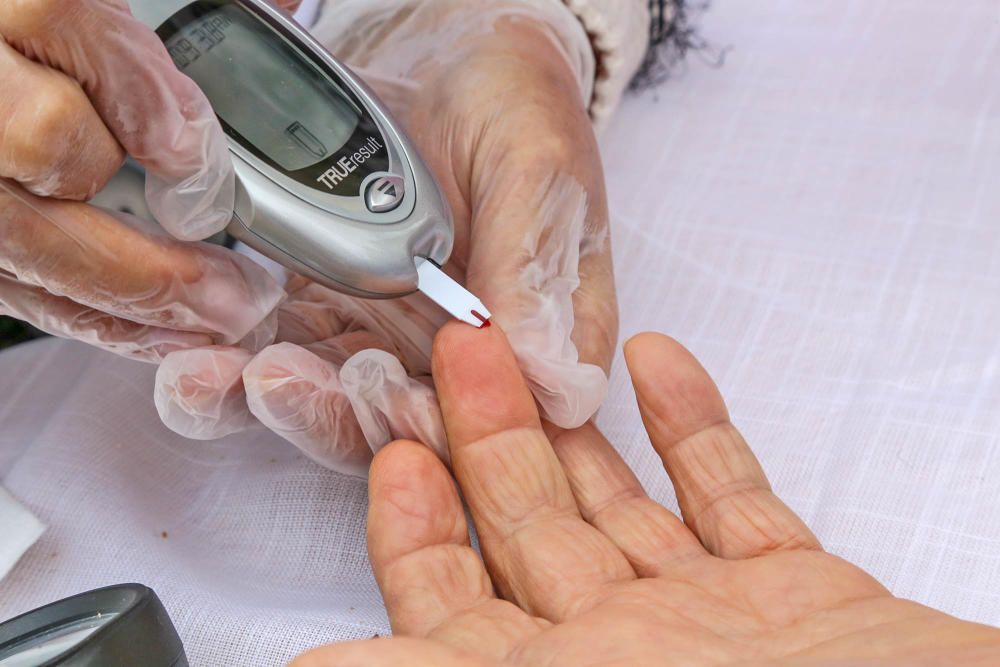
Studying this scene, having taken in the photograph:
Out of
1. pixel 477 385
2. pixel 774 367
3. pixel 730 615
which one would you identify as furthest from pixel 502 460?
pixel 774 367

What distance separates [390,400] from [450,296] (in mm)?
83

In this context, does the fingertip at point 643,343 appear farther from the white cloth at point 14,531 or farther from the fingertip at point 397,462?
the white cloth at point 14,531

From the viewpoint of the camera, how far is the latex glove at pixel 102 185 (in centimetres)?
57

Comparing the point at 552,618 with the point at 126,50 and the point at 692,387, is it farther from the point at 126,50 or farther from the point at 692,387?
the point at 126,50

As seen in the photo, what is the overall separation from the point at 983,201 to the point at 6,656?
2.84ft

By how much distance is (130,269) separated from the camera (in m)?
0.65

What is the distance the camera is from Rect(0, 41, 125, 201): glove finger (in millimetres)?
563

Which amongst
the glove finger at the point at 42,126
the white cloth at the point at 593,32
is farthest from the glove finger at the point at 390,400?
the white cloth at the point at 593,32

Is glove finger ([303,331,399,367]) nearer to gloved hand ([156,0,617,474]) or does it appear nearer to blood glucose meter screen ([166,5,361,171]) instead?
gloved hand ([156,0,617,474])

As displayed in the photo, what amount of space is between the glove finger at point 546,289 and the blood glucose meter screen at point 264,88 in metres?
0.13

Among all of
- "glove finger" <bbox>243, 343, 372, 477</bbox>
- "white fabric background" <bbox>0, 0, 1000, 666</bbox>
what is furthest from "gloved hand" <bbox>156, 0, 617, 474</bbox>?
"white fabric background" <bbox>0, 0, 1000, 666</bbox>

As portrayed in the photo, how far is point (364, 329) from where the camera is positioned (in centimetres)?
83

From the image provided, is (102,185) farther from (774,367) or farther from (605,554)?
(774,367)

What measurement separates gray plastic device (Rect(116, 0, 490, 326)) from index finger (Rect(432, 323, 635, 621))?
0.03m
